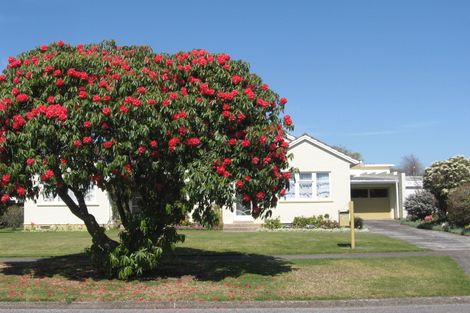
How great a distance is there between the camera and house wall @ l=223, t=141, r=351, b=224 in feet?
89.2

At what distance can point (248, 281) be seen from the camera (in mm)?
10914

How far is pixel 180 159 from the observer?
1022 cm

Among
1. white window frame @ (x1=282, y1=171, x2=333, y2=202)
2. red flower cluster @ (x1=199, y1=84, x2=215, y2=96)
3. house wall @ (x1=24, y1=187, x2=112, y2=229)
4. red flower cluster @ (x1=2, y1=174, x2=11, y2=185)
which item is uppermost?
red flower cluster @ (x1=199, y1=84, x2=215, y2=96)

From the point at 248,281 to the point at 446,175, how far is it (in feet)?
61.1

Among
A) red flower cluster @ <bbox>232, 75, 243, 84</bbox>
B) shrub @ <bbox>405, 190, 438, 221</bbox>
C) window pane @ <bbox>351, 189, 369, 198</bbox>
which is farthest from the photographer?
window pane @ <bbox>351, 189, 369, 198</bbox>

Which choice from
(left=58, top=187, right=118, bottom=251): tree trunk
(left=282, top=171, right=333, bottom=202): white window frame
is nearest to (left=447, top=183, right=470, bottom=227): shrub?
(left=282, top=171, right=333, bottom=202): white window frame

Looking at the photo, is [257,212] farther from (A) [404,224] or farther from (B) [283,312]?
(A) [404,224]

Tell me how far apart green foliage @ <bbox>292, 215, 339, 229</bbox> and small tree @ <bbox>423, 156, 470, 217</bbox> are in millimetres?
5544

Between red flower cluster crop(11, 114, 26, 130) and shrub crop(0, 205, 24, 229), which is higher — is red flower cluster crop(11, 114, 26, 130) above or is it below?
above

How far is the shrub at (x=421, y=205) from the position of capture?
29.2m

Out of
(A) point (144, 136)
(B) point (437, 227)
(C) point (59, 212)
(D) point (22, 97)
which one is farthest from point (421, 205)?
(D) point (22, 97)

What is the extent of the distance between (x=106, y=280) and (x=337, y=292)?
4.65 m

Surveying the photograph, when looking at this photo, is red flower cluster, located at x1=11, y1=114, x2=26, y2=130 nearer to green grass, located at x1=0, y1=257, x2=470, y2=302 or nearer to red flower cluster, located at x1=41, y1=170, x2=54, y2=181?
red flower cluster, located at x1=41, y1=170, x2=54, y2=181

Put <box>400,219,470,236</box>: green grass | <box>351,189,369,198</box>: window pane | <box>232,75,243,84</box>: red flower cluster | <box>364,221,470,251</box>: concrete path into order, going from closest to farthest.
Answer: <box>232,75,243,84</box>: red flower cluster, <box>364,221,470,251</box>: concrete path, <box>400,219,470,236</box>: green grass, <box>351,189,369,198</box>: window pane
